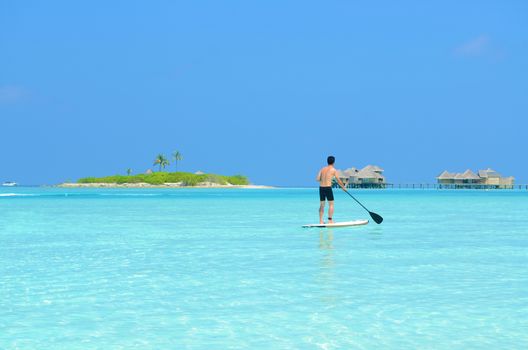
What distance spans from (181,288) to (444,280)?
389cm

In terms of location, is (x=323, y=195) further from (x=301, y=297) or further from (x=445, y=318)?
(x=445, y=318)

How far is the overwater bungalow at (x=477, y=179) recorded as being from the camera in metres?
127

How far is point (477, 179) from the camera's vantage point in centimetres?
12700

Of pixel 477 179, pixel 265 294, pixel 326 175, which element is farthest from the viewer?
pixel 477 179

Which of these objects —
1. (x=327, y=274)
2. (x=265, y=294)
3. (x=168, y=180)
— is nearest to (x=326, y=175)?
(x=327, y=274)

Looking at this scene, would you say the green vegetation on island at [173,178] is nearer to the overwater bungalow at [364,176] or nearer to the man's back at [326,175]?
the overwater bungalow at [364,176]

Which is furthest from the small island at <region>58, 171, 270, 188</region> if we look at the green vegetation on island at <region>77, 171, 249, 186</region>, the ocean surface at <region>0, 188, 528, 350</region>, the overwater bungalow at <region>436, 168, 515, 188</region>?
the ocean surface at <region>0, 188, 528, 350</region>

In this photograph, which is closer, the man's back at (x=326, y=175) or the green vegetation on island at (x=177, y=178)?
the man's back at (x=326, y=175)

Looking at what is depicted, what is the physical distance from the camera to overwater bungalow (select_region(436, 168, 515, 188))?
127m

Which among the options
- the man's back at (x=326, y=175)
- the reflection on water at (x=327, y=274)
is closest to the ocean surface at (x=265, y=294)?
the reflection on water at (x=327, y=274)

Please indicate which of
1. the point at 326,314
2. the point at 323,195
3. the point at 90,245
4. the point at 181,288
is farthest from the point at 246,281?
the point at 323,195

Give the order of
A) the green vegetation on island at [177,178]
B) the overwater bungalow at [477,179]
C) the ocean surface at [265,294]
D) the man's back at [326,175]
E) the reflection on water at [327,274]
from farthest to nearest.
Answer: the green vegetation on island at [177,178], the overwater bungalow at [477,179], the man's back at [326,175], the reflection on water at [327,274], the ocean surface at [265,294]

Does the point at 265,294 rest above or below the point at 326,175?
below

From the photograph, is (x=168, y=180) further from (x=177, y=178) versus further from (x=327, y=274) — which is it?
(x=327, y=274)
